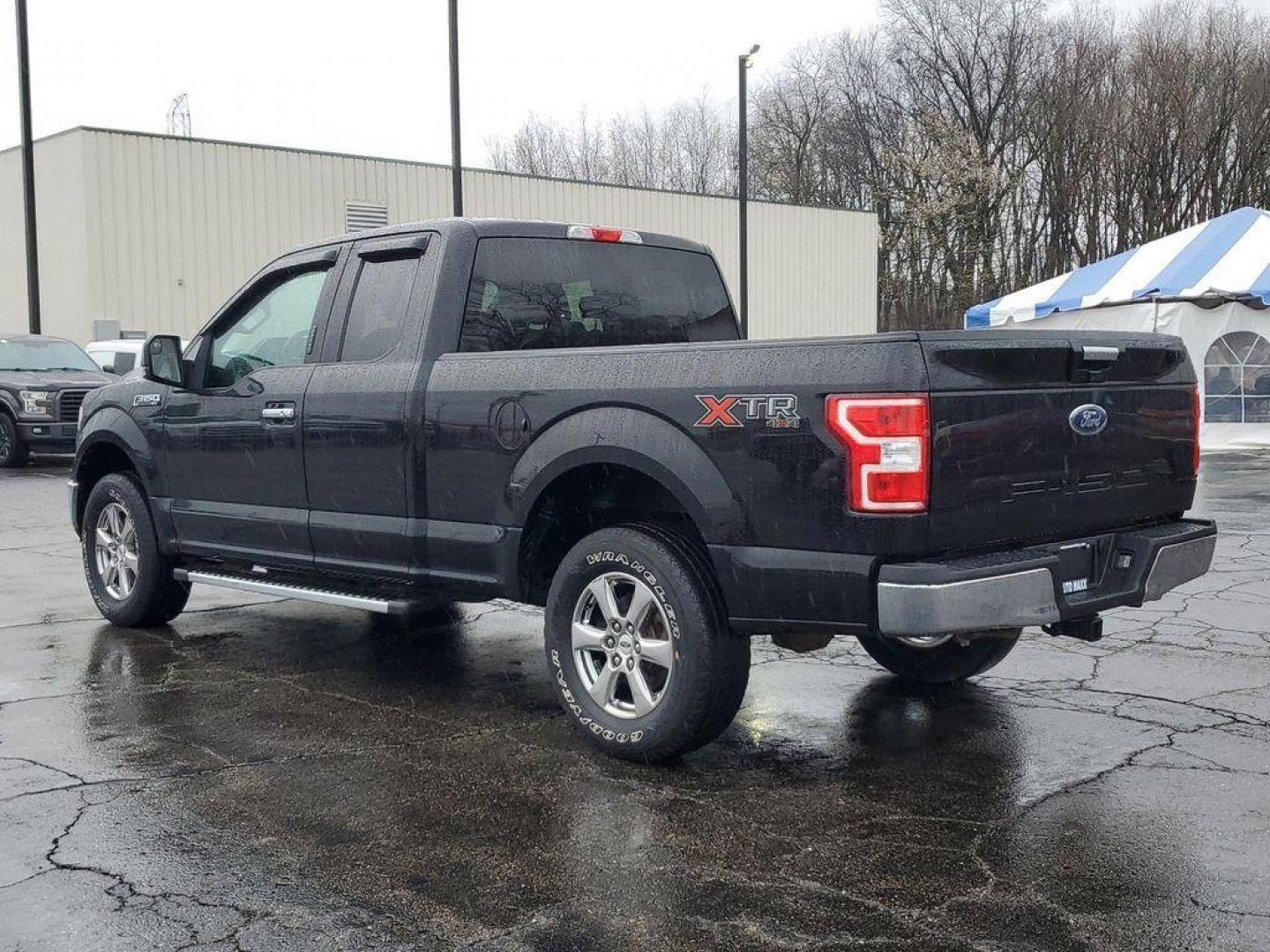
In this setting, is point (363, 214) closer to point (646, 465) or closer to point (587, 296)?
point (587, 296)

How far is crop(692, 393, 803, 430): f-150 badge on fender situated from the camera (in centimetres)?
412

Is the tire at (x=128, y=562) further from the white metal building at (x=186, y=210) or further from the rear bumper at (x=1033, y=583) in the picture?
the white metal building at (x=186, y=210)

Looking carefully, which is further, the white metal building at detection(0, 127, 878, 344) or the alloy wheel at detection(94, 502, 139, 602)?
the white metal building at detection(0, 127, 878, 344)

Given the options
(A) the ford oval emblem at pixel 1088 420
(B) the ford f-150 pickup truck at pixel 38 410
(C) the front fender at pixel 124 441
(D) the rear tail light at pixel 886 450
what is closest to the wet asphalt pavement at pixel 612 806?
(C) the front fender at pixel 124 441

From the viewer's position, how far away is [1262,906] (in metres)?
3.36

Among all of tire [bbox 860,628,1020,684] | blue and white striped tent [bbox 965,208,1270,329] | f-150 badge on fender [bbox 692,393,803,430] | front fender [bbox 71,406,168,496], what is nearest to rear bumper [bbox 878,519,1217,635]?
f-150 badge on fender [bbox 692,393,803,430]

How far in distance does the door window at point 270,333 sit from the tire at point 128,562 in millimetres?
923

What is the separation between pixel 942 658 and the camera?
18.5 feet

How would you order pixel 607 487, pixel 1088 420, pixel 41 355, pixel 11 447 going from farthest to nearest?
pixel 41 355 < pixel 11 447 < pixel 607 487 < pixel 1088 420

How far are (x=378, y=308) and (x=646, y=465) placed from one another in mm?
1800

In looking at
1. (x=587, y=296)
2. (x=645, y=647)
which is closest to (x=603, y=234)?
(x=587, y=296)

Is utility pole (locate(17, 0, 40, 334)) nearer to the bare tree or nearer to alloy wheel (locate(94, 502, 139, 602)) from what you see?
alloy wheel (locate(94, 502, 139, 602))

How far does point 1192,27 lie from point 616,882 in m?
46.0

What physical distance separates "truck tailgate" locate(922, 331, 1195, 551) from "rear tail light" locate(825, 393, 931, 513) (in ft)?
0.15
